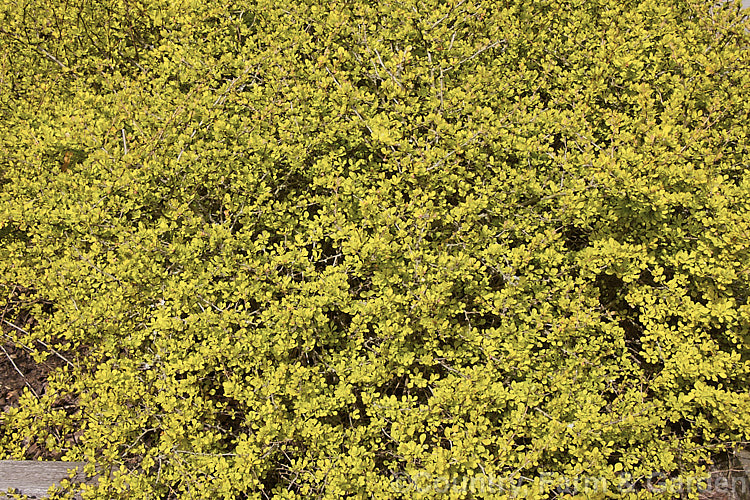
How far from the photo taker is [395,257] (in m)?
2.89

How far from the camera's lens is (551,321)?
2.80 meters

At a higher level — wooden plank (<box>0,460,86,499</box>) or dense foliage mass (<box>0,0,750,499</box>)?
dense foliage mass (<box>0,0,750,499</box>)

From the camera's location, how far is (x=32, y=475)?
2.76 meters

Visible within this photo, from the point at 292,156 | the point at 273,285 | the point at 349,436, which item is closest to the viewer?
the point at 349,436

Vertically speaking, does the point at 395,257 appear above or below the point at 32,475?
above

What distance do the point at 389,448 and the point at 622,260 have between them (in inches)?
60.9

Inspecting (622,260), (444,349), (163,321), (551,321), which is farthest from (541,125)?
(163,321)

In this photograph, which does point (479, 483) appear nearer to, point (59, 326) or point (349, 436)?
point (349, 436)

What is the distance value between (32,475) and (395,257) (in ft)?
6.94

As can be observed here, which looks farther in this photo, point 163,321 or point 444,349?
point 444,349

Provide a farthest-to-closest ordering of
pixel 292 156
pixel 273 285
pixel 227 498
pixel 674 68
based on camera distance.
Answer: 1. pixel 674 68
2. pixel 292 156
3. pixel 273 285
4. pixel 227 498

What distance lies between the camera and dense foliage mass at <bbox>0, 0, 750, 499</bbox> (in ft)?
8.64

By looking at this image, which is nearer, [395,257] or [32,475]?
[32,475]

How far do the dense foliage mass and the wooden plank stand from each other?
11 centimetres
